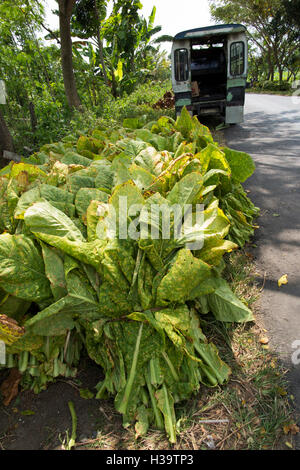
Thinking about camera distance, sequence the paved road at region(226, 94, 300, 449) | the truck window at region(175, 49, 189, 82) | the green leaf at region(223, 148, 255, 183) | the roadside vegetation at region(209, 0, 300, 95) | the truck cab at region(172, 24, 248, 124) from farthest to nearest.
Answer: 1. the roadside vegetation at region(209, 0, 300, 95)
2. the truck window at region(175, 49, 189, 82)
3. the truck cab at region(172, 24, 248, 124)
4. the green leaf at region(223, 148, 255, 183)
5. the paved road at region(226, 94, 300, 449)

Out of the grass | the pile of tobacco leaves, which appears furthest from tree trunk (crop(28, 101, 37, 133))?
the grass

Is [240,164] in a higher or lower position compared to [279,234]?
higher

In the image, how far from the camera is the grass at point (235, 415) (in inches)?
50.9

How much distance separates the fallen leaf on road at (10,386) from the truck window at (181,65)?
805 cm

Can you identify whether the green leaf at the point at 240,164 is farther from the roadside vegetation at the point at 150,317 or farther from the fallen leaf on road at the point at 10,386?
the fallen leaf on road at the point at 10,386

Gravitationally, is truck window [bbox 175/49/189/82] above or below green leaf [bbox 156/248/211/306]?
above

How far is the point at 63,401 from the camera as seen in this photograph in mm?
1468

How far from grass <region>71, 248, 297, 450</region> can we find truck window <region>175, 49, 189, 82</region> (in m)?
7.69

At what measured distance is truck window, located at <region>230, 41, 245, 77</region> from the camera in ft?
24.4

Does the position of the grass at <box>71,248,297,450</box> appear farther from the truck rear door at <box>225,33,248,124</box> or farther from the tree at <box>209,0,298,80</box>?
the tree at <box>209,0,298,80</box>

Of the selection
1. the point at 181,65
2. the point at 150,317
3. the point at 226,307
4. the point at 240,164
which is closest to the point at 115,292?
the point at 150,317

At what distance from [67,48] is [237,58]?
428 centimetres

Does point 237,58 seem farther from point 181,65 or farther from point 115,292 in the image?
point 115,292

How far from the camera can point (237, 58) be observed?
753cm
